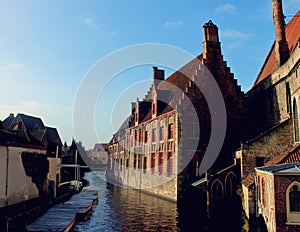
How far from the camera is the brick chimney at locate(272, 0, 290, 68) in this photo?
25172mm

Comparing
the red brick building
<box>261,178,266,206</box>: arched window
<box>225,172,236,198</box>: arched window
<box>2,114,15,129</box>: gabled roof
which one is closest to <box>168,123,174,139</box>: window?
<box>225,172,236,198</box>: arched window

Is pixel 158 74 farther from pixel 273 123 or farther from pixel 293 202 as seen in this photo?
pixel 293 202

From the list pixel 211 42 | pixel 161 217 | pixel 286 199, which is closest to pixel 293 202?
pixel 286 199

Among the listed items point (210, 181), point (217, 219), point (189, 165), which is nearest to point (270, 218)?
point (217, 219)

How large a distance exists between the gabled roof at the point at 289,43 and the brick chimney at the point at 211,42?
16.6ft

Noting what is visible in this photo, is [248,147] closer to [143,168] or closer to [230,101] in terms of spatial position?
[230,101]

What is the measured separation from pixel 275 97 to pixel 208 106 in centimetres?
570

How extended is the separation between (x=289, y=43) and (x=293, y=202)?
18.8 m

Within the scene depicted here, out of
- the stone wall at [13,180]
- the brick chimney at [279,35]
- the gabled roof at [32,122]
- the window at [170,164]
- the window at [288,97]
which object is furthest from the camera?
the gabled roof at [32,122]

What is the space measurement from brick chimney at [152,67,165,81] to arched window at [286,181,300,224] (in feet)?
103

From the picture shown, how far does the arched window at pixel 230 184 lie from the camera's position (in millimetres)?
22797

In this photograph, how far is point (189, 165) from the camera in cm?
2634

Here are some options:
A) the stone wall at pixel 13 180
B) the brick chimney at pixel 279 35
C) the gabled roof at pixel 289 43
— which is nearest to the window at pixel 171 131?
the gabled roof at pixel 289 43

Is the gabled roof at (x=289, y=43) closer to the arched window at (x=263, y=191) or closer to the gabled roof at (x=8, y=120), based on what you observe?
the arched window at (x=263, y=191)
